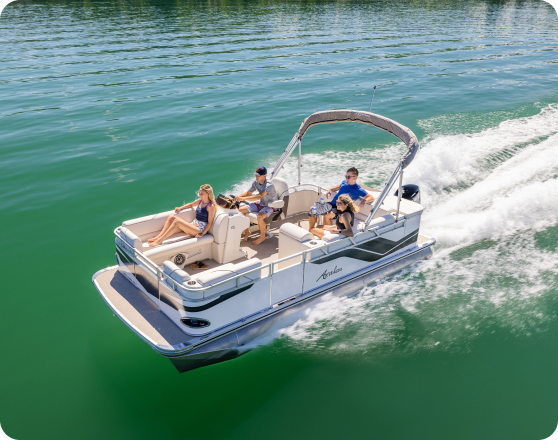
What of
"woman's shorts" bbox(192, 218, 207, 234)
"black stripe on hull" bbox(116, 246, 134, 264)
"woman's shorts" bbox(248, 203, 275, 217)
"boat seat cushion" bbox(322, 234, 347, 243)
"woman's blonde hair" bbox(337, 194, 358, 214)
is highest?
"woman's blonde hair" bbox(337, 194, 358, 214)

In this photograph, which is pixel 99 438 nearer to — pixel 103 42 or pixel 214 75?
pixel 214 75

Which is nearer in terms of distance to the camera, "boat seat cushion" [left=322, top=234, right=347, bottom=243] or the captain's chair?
"boat seat cushion" [left=322, top=234, right=347, bottom=243]

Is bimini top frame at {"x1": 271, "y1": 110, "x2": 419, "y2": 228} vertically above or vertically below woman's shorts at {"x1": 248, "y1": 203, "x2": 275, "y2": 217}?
above

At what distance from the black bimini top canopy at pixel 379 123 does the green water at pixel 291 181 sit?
2481mm

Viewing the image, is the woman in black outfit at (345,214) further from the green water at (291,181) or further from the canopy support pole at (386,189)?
the green water at (291,181)

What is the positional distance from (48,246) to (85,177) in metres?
3.38

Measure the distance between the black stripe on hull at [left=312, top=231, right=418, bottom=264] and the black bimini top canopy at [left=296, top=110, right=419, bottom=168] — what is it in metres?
1.43

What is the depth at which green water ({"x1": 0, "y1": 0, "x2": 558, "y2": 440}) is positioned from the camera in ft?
18.8

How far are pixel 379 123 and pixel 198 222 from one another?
3.57m

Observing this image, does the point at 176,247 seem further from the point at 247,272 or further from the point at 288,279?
the point at 288,279

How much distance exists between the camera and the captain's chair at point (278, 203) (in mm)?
8039

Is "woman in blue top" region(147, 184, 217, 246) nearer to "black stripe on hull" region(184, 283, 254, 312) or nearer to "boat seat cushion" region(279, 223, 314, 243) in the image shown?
"boat seat cushion" region(279, 223, 314, 243)

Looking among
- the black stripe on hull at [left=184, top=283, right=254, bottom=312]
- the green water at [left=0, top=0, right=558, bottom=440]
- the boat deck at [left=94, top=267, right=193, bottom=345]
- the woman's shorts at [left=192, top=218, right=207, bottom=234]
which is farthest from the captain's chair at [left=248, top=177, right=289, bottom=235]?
the boat deck at [left=94, top=267, right=193, bottom=345]

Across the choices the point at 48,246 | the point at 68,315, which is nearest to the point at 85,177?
the point at 48,246
